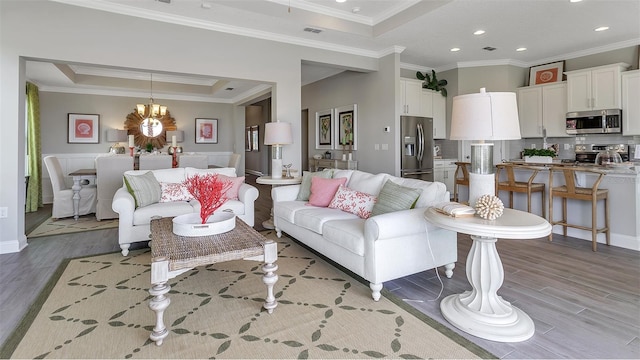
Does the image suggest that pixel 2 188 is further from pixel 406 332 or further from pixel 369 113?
pixel 369 113

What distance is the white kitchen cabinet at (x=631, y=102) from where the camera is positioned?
5121 millimetres

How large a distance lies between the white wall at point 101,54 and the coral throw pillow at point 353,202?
1931 millimetres

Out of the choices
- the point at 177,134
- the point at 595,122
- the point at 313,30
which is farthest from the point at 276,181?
the point at 177,134

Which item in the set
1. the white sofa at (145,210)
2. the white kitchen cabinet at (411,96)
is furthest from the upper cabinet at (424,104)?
the white sofa at (145,210)

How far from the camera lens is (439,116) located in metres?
7.00

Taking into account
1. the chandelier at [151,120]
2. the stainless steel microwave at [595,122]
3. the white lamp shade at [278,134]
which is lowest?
the white lamp shade at [278,134]

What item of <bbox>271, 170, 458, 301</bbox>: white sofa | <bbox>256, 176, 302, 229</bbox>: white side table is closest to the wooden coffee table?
<bbox>271, 170, 458, 301</bbox>: white sofa

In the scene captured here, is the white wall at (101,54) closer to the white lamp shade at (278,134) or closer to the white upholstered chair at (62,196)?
the white lamp shade at (278,134)

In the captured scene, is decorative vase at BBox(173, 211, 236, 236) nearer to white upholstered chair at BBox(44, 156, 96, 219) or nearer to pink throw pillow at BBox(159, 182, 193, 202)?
pink throw pillow at BBox(159, 182, 193, 202)

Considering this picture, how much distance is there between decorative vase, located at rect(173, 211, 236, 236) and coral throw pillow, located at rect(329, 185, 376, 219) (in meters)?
1.20

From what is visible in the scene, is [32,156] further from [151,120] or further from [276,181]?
[276,181]

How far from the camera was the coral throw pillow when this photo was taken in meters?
3.19

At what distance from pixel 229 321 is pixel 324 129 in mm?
5901

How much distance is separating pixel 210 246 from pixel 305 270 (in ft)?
3.64
